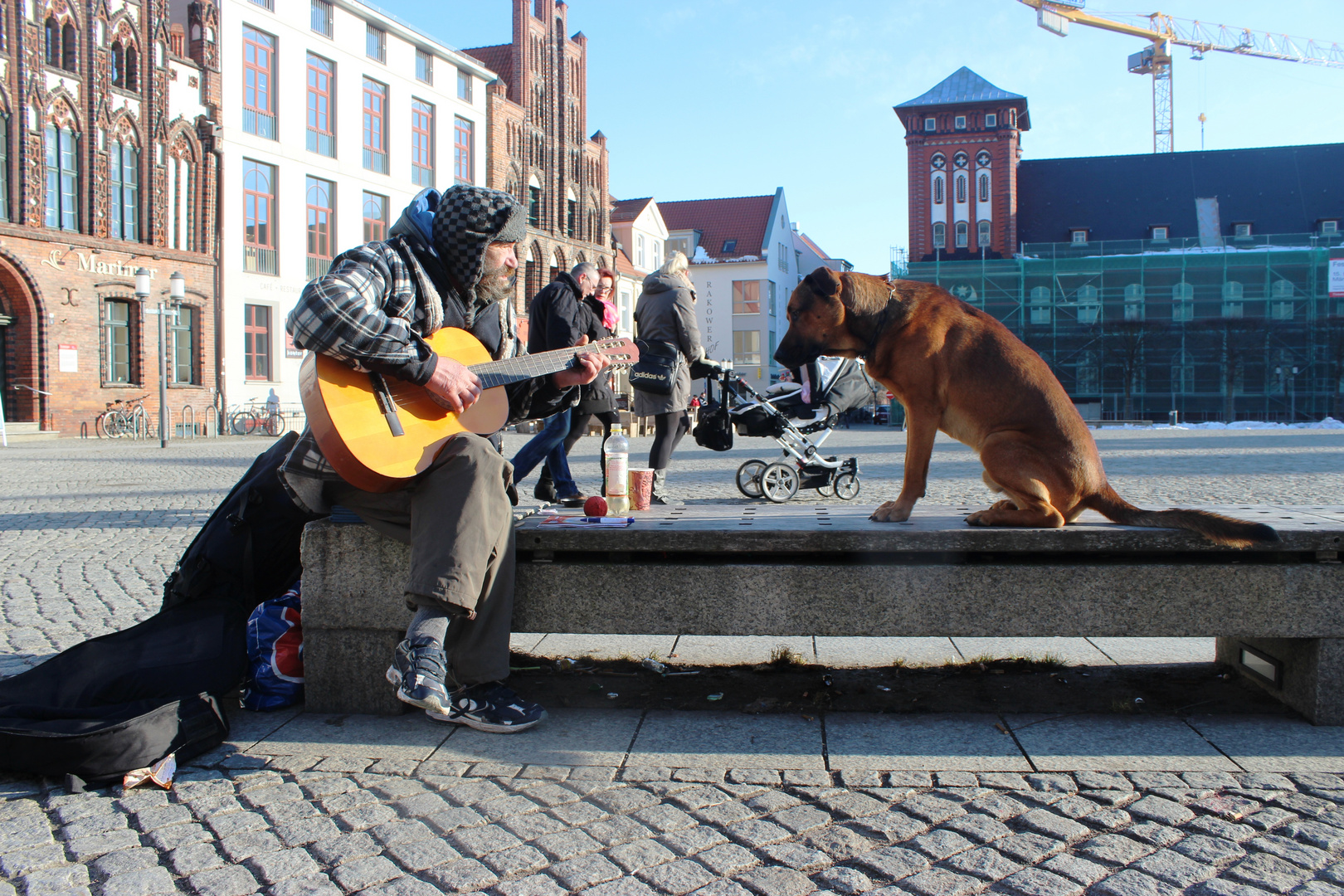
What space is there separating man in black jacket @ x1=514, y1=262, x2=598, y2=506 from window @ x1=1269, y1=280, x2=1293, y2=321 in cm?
4996

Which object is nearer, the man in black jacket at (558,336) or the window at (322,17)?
the man in black jacket at (558,336)

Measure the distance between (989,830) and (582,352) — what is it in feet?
7.75

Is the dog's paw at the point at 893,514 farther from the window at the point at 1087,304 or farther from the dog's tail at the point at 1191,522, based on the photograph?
the window at the point at 1087,304

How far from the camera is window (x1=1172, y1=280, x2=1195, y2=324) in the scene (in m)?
48.6

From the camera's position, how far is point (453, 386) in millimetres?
3393

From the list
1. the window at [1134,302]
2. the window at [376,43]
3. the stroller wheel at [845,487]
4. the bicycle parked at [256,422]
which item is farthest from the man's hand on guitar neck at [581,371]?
the window at [1134,302]

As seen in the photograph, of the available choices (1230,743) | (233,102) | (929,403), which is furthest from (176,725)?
(233,102)

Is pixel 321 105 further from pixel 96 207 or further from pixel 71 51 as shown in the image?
pixel 96 207

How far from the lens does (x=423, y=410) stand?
3.41m

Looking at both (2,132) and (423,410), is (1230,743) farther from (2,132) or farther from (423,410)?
(2,132)

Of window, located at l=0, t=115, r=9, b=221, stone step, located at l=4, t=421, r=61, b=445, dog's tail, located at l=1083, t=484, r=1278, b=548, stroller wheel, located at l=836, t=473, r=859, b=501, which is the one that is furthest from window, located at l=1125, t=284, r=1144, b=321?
dog's tail, located at l=1083, t=484, r=1278, b=548

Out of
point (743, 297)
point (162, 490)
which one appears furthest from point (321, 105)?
point (743, 297)

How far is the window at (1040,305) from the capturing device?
5084 centimetres

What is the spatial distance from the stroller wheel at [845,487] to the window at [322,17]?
3008 centimetres
